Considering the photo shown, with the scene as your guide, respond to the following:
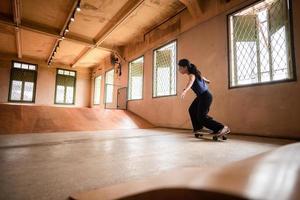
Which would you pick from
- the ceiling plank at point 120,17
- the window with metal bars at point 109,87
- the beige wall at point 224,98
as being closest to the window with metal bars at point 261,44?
the beige wall at point 224,98

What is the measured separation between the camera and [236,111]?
13.0 ft

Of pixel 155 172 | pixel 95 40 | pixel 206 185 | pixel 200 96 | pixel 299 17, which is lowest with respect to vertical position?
pixel 155 172

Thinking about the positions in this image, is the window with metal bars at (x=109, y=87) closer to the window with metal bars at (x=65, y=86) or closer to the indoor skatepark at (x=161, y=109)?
the indoor skatepark at (x=161, y=109)

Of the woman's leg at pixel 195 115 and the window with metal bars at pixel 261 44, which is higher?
the window with metal bars at pixel 261 44

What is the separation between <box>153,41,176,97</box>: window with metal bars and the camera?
6.02 metres

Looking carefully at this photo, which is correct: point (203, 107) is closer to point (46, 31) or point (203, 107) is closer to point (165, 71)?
point (165, 71)

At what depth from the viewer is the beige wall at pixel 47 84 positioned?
997 centimetres

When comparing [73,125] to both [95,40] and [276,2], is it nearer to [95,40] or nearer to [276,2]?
[95,40]

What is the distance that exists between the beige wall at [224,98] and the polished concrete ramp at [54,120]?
1.13m

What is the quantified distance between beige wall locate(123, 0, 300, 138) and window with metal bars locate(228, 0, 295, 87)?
0.17 m

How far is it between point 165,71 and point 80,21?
3.66 meters

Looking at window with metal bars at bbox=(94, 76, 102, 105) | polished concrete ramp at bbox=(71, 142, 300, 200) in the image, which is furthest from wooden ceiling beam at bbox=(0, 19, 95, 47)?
polished concrete ramp at bbox=(71, 142, 300, 200)

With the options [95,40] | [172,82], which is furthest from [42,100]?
[172,82]

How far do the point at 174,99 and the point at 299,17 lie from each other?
11.3 feet
